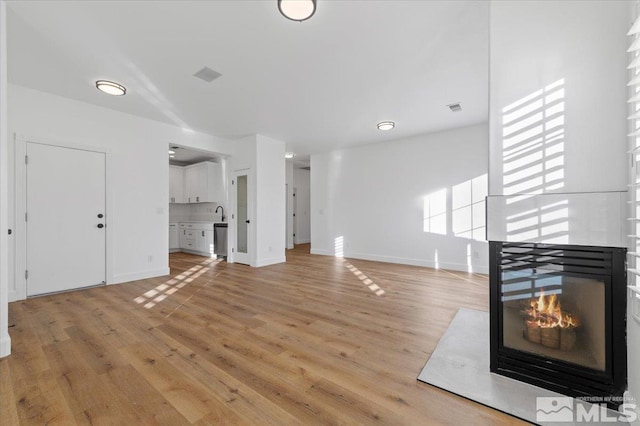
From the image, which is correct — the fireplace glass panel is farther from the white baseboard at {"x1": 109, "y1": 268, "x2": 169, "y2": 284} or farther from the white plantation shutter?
the white baseboard at {"x1": 109, "y1": 268, "x2": 169, "y2": 284}

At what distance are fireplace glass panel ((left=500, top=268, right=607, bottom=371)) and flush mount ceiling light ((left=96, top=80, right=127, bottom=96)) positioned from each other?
4.64 metres

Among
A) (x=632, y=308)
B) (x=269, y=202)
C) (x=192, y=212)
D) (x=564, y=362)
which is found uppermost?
(x=269, y=202)

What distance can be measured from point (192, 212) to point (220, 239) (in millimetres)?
2543

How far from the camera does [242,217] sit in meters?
5.91

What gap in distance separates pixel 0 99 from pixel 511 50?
3.76 meters

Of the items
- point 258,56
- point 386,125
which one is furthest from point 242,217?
point 258,56

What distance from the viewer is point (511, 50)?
1744mm

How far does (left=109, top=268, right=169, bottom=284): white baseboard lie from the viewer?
423 centimetres

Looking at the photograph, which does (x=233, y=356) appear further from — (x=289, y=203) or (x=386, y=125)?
(x=289, y=203)

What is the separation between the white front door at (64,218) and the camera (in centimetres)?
355

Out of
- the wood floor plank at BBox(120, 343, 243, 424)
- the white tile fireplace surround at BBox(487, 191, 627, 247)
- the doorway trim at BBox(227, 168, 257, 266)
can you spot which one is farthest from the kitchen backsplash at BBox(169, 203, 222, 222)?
the white tile fireplace surround at BBox(487, 191, 627, 247)

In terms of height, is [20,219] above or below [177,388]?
above

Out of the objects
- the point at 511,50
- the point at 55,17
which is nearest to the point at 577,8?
the point at 511,50

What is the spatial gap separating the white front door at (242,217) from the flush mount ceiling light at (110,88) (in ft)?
8.39
